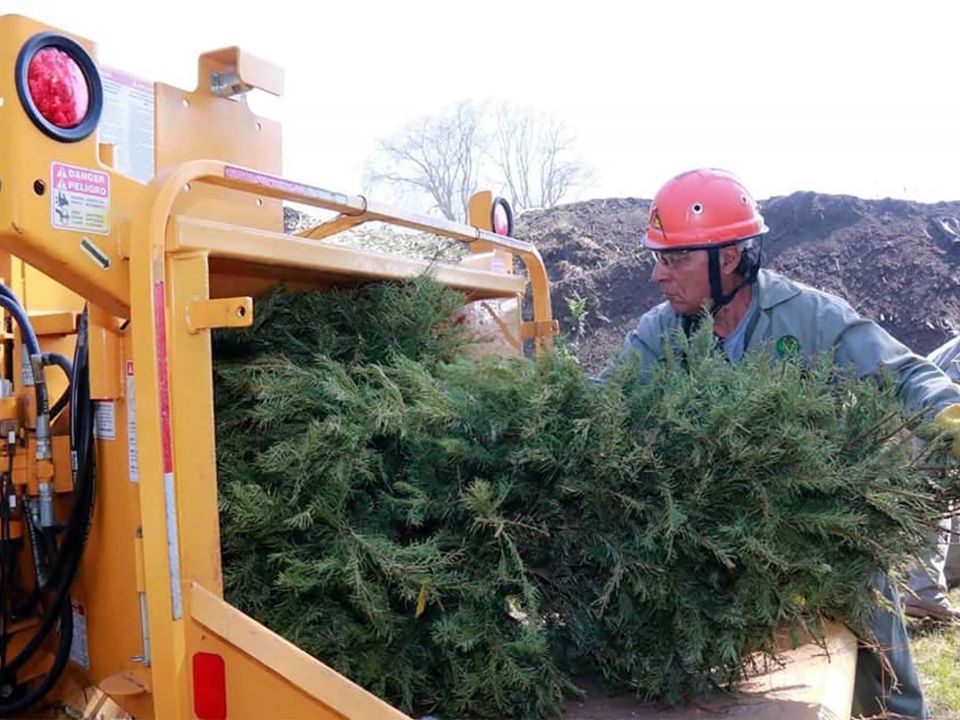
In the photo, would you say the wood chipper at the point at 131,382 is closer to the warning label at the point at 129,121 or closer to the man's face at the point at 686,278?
the warning label at the point at 129,121

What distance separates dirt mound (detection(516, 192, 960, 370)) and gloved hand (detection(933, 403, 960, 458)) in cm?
942

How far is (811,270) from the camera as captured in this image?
1227 cm

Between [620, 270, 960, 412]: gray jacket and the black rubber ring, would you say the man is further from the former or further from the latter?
the black rubber ring

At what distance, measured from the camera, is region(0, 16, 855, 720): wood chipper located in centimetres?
187

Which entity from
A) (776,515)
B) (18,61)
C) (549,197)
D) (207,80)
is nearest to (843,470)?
(776,515)

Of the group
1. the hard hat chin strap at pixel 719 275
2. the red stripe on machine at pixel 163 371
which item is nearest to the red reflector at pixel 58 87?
the red stripe on machine at pixel 163 371

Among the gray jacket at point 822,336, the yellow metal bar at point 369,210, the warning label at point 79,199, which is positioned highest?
the yellow metal bar at point 369,210

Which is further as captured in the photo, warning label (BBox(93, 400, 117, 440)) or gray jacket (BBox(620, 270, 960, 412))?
gray jacket (BBox(620, 270, 960, 412))

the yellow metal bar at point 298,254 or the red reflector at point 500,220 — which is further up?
the red reflector at point 500,220

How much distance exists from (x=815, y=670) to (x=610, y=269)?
11140 mm

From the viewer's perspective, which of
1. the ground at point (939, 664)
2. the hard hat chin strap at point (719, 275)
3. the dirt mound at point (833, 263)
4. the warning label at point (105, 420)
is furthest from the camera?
→ the dirt mound at point (833, 263)

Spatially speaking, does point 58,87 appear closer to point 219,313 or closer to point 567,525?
point 219,313

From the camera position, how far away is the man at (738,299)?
10.3 ft

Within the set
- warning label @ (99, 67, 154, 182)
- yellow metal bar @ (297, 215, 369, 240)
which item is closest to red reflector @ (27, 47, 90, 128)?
warning label @ (99, 67, 154, 182)
